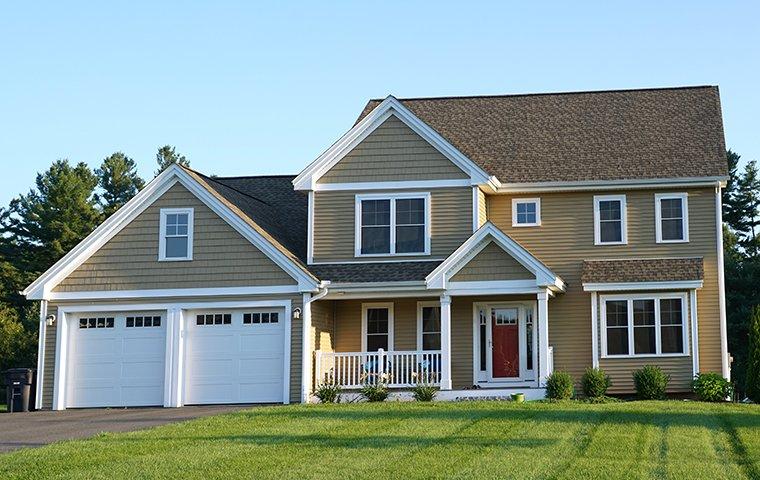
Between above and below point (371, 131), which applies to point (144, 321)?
below

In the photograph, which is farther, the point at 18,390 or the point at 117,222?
the point at 117,222

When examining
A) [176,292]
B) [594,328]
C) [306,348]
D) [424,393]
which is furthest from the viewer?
[594,328]

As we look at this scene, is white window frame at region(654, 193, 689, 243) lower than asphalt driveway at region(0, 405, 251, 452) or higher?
higher

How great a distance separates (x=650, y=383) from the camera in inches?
1056

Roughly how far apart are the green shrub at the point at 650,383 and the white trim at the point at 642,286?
2.07 meters

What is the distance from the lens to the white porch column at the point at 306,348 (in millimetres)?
26344

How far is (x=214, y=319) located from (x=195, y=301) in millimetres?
647

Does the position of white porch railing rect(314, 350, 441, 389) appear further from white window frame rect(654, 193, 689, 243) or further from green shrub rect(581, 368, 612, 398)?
white window frame rect(654, 193, 689, 243)

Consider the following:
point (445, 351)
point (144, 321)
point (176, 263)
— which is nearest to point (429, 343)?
point (445, 351)

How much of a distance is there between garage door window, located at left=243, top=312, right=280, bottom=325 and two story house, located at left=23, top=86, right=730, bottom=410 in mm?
55

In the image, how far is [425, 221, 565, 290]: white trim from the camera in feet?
85.8

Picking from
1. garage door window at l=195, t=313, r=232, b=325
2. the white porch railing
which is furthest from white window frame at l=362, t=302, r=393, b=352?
garage door window at l=195, t=313, r=232, b=325

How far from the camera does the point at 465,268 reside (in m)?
26.8

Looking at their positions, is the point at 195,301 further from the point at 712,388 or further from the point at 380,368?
the point at 712,388
